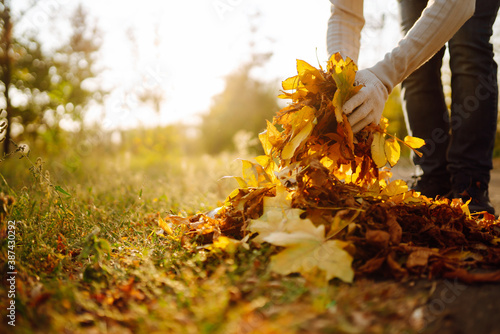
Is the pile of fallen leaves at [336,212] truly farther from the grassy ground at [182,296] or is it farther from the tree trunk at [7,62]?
the tree trunk at [7,62]

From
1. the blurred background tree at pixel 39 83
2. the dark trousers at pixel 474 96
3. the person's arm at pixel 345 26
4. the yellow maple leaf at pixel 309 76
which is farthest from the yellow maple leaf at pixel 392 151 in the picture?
the blurred background tree at pixel 39 83

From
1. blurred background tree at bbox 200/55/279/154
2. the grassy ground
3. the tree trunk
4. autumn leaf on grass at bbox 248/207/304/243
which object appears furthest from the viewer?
blurred background tree at bbox 200/55/279/154

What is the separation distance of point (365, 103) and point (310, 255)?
2.30 ft

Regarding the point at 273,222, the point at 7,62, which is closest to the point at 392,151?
the point at 273,222

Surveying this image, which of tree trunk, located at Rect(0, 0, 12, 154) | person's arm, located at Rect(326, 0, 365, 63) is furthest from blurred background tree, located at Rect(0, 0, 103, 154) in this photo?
person's arm, located at Rect(326, 0, 365, 63)

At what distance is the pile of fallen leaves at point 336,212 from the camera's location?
100 cm

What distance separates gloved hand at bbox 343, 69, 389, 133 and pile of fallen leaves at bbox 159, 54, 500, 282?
34 millimetres

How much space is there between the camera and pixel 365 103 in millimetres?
1333

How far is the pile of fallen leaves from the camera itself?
100cm

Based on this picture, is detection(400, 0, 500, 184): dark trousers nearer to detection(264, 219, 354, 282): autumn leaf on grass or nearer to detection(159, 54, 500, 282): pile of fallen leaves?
detection(159, 54, 500, 282): pile of fallen leaves

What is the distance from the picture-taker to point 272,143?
4.77 feet

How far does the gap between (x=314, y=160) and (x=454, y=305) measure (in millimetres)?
611

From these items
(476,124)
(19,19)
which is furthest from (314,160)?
(19,19)

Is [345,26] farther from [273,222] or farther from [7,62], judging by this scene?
[7,62]
